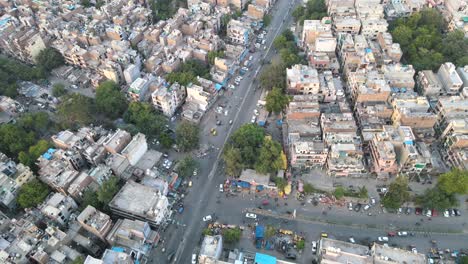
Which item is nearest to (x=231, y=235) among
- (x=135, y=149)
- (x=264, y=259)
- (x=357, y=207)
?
(x=264, y=259)

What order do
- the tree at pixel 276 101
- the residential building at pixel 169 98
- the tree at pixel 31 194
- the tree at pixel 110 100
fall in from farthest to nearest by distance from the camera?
the tree at pixel 110 100 → the tree at pixel 276 101 → the residential building at pixel 169 98 → the tree at pixel 31 194

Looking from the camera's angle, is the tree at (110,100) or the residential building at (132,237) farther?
the tree at (110,100)

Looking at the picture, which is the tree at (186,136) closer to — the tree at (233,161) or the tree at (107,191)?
the tree at (233,161)

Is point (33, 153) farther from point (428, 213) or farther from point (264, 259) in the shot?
point (428, 213)

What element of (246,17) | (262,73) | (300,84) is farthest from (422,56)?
(246,17)

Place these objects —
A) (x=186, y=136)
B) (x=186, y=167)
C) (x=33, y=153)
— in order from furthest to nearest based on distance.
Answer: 1. (x=186, y=136)
2. (x=33, y=153)
3. (x=186, y=167)

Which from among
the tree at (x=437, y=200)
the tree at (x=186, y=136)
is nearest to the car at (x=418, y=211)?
the tree at (x=437, y=200)

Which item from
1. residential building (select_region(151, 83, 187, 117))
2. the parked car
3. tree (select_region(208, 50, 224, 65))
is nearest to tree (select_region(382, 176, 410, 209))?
the parked car
